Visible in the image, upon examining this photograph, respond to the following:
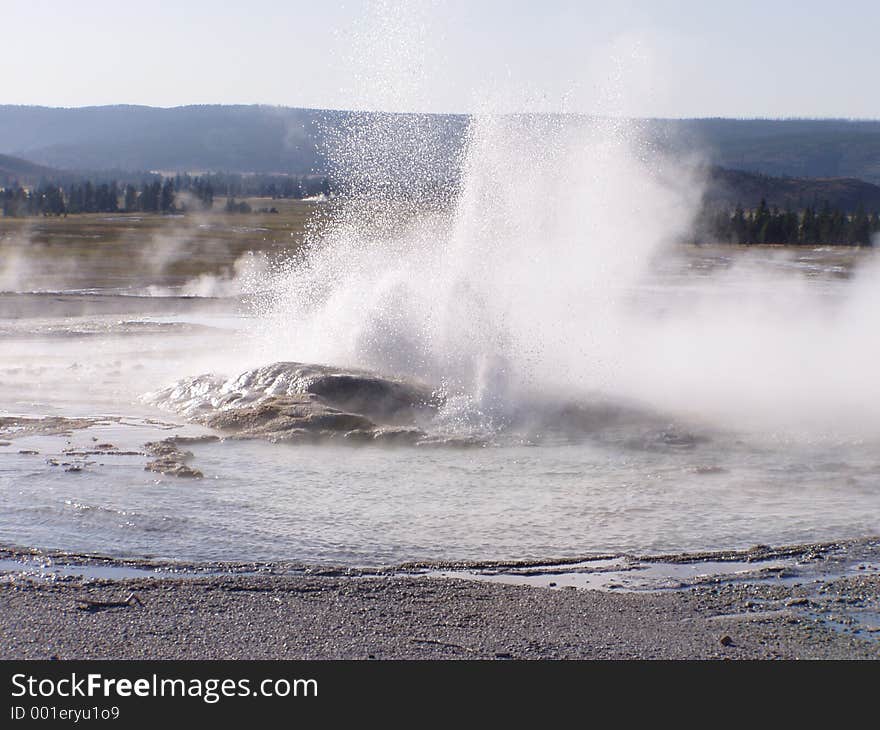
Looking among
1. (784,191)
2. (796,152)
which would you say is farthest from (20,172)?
(796,152)

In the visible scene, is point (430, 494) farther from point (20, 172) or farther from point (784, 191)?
point (20, 172)

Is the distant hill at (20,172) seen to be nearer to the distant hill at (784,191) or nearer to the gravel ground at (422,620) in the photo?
the distant hill at (784,191)

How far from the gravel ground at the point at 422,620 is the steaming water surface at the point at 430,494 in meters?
0.91

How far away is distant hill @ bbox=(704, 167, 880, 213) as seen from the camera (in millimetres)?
95688

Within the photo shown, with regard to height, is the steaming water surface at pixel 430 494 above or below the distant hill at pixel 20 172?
below

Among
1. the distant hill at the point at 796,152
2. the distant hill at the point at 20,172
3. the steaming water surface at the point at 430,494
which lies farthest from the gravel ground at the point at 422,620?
the distant hill at the point at 20,172

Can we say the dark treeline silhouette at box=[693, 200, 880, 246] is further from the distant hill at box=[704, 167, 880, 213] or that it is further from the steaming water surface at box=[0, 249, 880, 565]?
the steaming water surface at box=[0, 249, 880, 565]

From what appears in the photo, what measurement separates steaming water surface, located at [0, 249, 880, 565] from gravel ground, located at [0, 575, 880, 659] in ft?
2.98

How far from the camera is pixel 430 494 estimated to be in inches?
404

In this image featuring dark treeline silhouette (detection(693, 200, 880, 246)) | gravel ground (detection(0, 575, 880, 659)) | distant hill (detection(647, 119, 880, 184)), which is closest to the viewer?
gravel ground (detection(0, 575, 880, 659))

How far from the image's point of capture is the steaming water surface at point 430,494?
8.66 metres

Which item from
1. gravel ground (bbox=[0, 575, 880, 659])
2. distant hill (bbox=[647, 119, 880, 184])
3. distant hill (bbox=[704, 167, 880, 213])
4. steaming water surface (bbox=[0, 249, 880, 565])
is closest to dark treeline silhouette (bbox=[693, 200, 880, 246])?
distant hill (bbox=[704, 167, 880, 213])

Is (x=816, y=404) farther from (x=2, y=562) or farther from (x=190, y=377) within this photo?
(x=2, y=562)

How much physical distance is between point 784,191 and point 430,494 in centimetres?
10041
